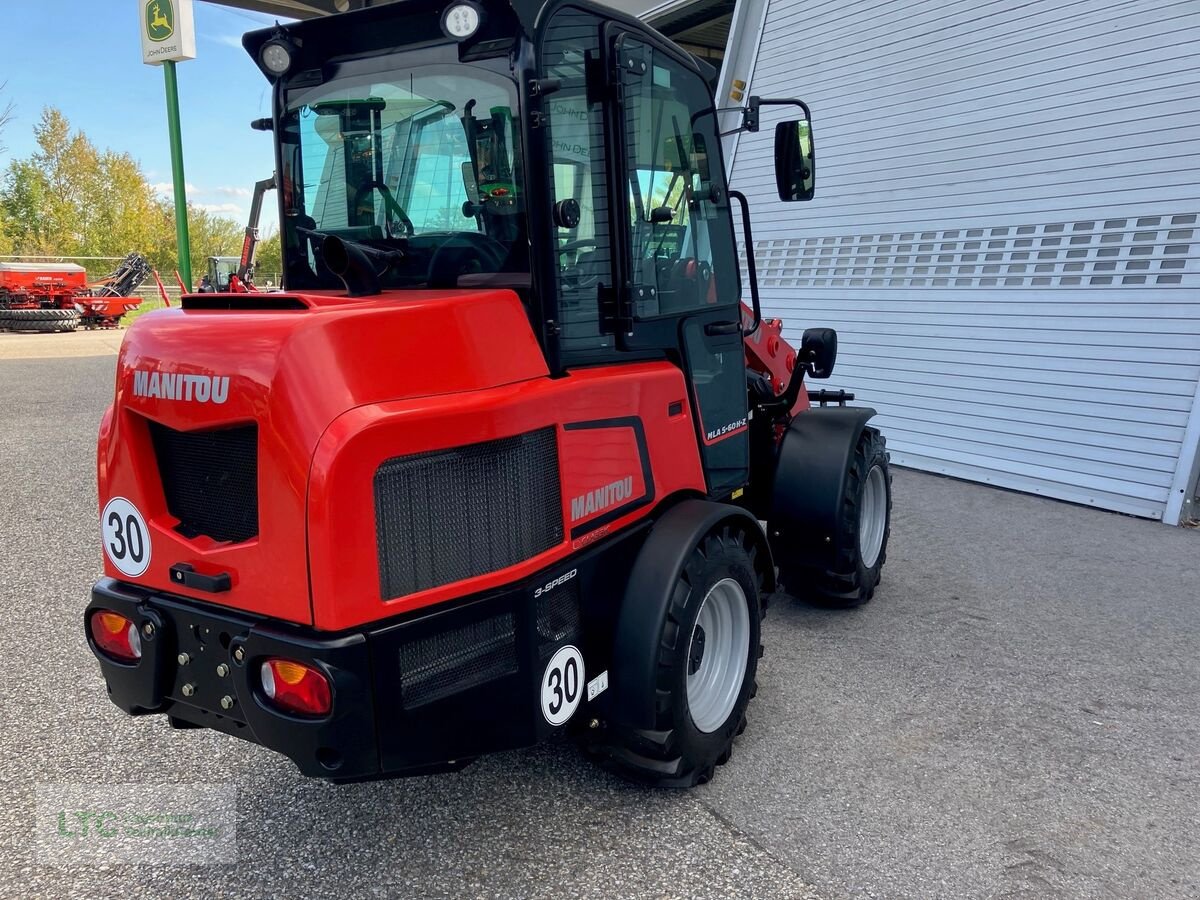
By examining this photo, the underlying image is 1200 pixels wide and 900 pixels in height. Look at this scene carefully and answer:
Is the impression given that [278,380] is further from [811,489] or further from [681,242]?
[811,489]

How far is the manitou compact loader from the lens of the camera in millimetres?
2031

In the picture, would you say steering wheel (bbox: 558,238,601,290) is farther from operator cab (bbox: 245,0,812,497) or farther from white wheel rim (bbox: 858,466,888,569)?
white wheel rim (bbox: 858,466,888,569)

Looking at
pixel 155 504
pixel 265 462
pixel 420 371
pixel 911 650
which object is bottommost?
pixel 911 650

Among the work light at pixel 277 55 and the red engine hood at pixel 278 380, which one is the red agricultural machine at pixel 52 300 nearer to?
the work light at pixel 277 55

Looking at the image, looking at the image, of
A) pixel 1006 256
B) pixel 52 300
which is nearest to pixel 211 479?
pixel 1006 256

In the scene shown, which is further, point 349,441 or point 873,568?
point 873,568

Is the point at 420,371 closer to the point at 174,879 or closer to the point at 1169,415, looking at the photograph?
the point at 174,879

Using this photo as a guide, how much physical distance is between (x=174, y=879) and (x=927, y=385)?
6.97m

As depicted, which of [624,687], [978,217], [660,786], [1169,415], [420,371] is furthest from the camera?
[978,217]

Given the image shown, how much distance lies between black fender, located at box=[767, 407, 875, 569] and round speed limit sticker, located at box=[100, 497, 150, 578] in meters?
2.80

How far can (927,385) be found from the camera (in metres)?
7.71

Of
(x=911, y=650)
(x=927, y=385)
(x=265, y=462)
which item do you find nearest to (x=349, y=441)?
(x=265, y=462)

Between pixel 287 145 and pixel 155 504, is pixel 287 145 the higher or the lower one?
the higher one

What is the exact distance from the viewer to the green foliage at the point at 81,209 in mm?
36312
